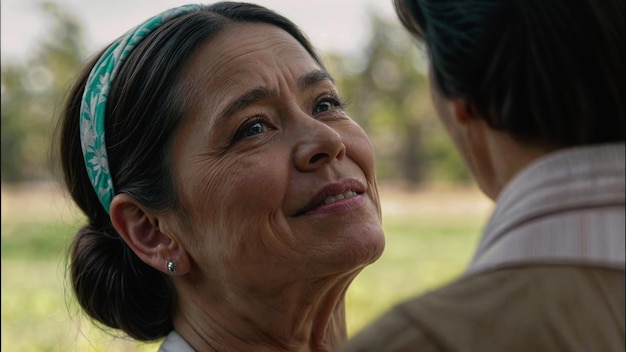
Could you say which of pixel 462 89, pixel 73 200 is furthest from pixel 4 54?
pixel 462 89

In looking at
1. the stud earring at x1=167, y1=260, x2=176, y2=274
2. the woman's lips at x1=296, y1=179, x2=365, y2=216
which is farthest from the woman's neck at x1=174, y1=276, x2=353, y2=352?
the woman's lips at x1=296, y1=179, x2=365, y2=216

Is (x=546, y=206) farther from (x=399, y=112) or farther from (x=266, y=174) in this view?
(x=399, y=112)

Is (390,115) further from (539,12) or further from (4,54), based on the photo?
(539,12)

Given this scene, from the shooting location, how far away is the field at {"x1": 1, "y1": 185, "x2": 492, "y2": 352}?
7051 mm

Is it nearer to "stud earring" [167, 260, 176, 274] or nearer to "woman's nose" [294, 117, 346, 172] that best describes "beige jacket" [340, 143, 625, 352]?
"woman's nose" [294, 117, 346, 172]

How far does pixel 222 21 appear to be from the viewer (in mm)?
2334

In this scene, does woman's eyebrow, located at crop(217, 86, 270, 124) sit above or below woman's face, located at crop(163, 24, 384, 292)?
above

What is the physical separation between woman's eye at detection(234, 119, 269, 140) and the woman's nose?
0.31 ft

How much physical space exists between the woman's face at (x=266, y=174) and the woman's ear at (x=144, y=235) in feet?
0.17

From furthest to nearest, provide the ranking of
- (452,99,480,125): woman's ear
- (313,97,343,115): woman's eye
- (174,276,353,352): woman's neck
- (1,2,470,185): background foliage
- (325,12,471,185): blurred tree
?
(325,12,471,185): blurred tree < (1,2,470,185): background foliage < (313,97,343,115): woman's eye < (174,276,353,352): woman's neck < (452,99,480,125): woman's ear

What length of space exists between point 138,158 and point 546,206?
138 centimetres

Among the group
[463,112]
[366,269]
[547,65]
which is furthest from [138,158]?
[366,269]

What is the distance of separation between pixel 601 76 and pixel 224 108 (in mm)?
1182

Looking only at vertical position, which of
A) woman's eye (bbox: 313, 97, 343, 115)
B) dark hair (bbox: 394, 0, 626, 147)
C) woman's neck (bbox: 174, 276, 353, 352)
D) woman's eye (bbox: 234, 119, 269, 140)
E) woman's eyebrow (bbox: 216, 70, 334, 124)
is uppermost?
dark hair (bbox: 394, 0, 626, 147)
